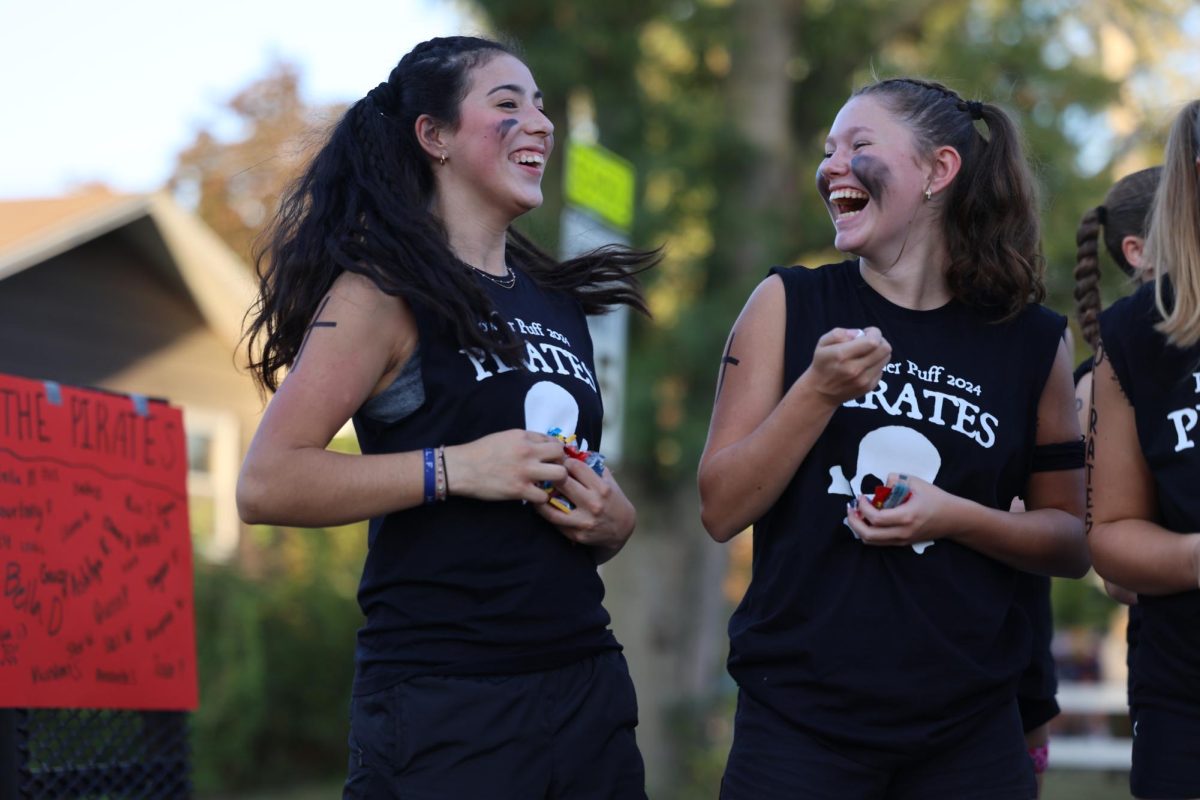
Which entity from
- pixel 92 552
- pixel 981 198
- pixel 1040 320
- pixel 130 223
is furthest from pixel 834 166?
pixel 130 223

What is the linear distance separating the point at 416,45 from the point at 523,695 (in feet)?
4.62

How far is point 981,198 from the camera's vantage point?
9.66ft

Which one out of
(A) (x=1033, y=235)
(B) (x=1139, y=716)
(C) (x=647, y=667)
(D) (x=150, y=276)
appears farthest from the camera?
(D) (x=150, y=276)

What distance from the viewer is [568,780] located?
2.63m

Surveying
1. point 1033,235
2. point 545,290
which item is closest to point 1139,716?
point 1033,235

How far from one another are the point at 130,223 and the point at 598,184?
6.94 metres

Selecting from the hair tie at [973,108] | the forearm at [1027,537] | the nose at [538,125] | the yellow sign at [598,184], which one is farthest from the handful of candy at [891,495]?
the yellow sign at [598,184]

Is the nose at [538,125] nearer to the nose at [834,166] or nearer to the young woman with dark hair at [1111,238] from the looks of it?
the nose at [834,166]

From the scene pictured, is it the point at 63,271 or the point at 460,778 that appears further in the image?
the point at 63,271

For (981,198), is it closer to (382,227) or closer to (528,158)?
(528,158)

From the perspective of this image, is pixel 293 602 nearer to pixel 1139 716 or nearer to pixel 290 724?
pixel 290 724

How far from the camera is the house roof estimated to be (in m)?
10.7

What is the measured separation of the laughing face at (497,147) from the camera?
2.86m

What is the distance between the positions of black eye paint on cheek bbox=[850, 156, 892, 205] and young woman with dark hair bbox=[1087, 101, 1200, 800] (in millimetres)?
501
